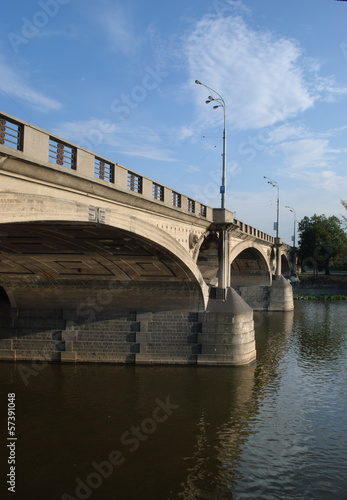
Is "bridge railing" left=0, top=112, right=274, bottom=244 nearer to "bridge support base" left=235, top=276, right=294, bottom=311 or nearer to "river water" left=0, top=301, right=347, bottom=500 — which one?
"river water" left=0, top=301, right=347, bottom=500

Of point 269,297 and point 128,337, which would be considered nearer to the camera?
point 128,337

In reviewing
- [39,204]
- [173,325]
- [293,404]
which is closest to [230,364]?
[173,325]

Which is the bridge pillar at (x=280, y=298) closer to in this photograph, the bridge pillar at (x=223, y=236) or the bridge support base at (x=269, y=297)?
the bridge support base at (x=269, y=297)

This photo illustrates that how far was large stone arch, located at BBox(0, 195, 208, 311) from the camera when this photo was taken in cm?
1614

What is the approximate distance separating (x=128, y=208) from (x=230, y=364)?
9.18 metres

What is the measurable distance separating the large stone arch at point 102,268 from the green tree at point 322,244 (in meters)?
58.9

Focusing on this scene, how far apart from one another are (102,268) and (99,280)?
43.5 inches

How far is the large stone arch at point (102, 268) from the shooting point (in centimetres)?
1614

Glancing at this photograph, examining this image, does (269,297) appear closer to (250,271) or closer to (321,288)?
(250,271)

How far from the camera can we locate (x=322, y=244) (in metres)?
76.6

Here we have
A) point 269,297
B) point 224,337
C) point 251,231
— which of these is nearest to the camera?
point 224,337

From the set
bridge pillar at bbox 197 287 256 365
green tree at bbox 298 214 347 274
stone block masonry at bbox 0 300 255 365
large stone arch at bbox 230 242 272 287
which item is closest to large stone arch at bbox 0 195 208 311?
stone block masonry at bbox 0 300 255 365

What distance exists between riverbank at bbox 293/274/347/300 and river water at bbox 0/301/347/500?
40973mm

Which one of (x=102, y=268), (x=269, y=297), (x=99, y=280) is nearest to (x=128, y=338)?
(x=99, y=280)
